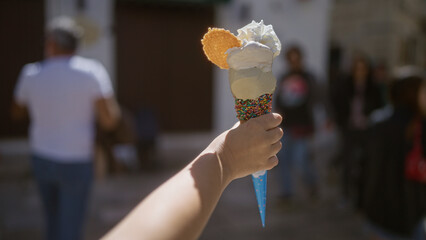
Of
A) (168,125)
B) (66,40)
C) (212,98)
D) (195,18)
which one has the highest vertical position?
(195,18)

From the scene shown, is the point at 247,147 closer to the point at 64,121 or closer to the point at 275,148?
the point at 275,148

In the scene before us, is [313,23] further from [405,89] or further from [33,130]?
[33,130]

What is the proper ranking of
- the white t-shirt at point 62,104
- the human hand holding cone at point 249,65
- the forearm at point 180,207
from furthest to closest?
the white t-shirt at point 62,104, the human hand holding cone at point 249,65, the forearm at point 180,207

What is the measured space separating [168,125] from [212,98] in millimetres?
1040

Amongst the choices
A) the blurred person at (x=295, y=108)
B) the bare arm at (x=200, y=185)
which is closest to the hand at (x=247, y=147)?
the bare arm at (x=200, y=185)

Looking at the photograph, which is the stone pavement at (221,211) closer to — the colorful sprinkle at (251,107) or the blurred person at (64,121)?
the blurred person at (64,121)

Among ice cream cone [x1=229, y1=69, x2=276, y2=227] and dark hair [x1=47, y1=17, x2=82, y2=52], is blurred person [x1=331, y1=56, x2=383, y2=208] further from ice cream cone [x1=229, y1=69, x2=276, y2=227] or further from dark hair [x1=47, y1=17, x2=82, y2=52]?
ice cream cone [x1=229, y1=69, x2=276, y2=227]

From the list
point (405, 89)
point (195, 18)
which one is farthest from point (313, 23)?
point (405, 89)

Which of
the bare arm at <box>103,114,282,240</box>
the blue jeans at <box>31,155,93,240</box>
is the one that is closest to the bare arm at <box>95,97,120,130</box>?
the blue jeans at <box>31,155,93,240</box>

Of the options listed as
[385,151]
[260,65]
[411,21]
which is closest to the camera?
[260,65]

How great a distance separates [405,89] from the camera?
2803 mm

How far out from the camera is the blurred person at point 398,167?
8.63ft

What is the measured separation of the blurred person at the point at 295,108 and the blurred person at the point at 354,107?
43cm

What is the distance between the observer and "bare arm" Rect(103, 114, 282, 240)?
88cm
